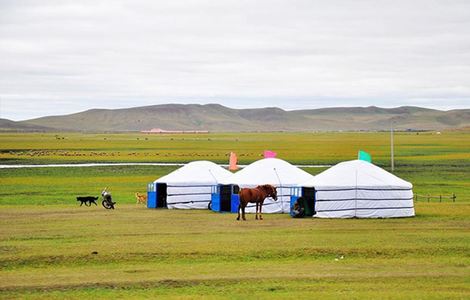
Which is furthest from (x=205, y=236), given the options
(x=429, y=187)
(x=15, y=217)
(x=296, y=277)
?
(x=429, y=187)

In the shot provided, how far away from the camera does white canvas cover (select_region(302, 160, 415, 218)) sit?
105ft

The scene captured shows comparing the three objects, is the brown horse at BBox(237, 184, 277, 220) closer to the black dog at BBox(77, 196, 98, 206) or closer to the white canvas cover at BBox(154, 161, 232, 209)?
the white canvas cover at BBox(154, 161, 232, 209)

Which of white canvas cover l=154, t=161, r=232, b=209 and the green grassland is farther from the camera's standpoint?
white canvas cover l=154, t=161, r=232, b=209

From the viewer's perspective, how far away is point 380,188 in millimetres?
32000

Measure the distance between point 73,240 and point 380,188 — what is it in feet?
39.9

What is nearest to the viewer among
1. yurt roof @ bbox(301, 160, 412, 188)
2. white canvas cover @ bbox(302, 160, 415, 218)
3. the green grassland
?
the green grassland

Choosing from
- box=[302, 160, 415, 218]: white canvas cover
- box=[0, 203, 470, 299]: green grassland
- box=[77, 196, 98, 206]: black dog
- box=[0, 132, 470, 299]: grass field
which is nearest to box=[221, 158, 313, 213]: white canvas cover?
box=[0, 132, 470, 299]: grass field

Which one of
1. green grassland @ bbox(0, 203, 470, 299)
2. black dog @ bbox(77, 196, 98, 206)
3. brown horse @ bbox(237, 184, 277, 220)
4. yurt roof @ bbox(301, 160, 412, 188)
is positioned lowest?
green grassland @ bbox(0, 203, 470, 299)

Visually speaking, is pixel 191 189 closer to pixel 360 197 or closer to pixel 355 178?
pixel 355 178

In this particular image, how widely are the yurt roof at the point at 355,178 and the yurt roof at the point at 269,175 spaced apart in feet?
7.23

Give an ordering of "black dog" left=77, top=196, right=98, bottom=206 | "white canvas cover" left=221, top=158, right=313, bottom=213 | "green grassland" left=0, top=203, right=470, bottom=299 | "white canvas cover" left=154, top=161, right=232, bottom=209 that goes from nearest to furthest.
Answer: "green grassland" left=0, top=203, right=470, bottom=299 → "white canvas cover" left=221, top=158, right=313, bottom=213 → "white canvas cover" left=154, top=161, right=232, bottom=209 → "black dog" left=77, top=196, right=98, bottom=206

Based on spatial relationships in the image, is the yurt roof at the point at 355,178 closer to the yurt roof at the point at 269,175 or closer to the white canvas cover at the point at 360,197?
the white canvas cover at the point at 360,197

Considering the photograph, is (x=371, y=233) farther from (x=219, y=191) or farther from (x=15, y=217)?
(x=15, y=217)

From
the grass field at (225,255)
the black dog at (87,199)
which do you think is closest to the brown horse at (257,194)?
the grass field at (225,255)
